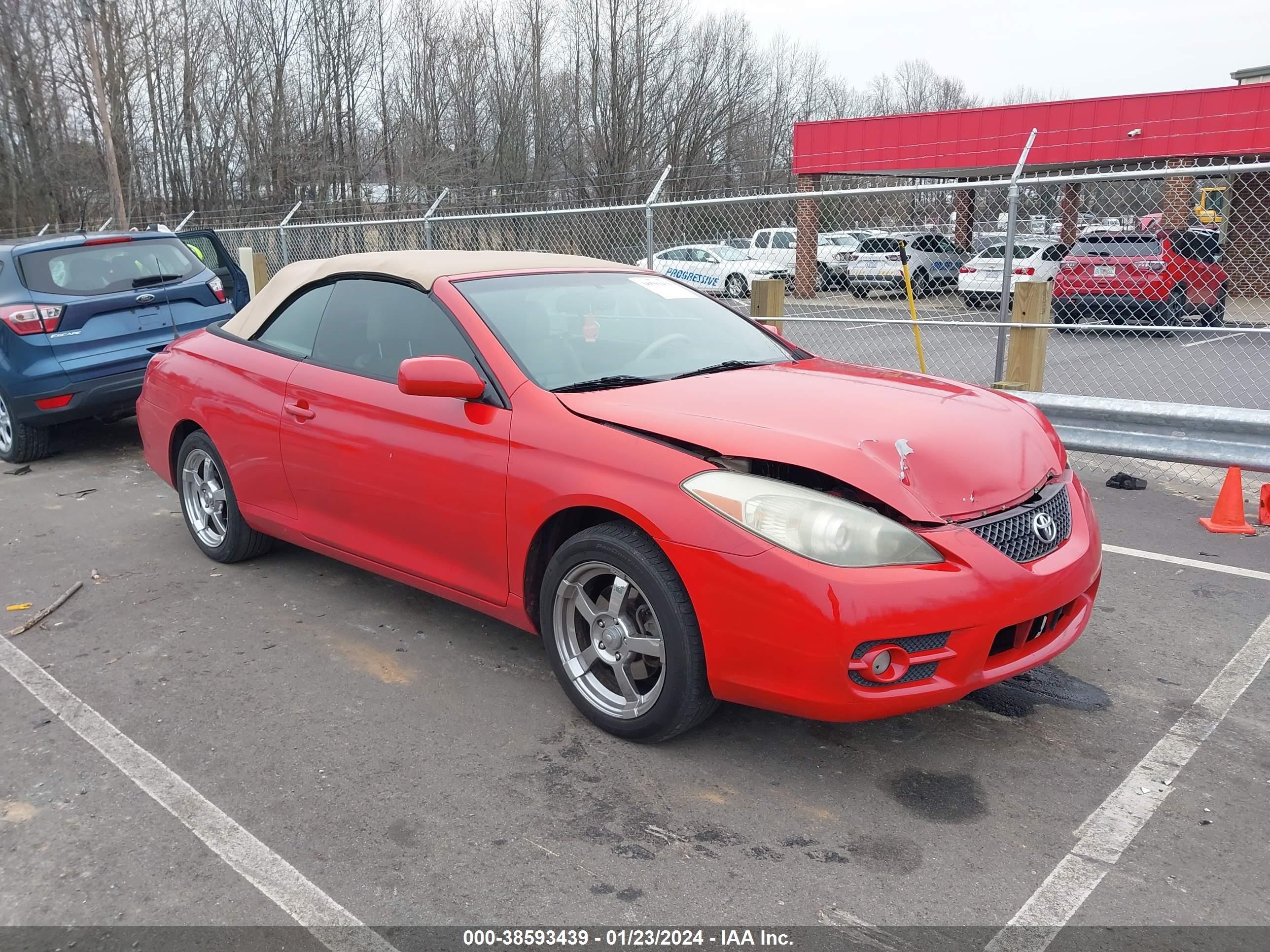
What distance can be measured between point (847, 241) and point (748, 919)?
32.3 feet

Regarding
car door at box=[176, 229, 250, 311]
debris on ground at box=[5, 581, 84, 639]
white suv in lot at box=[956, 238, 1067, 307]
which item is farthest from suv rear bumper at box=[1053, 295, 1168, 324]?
debris on ground at box=[5, 581, 84, 639]

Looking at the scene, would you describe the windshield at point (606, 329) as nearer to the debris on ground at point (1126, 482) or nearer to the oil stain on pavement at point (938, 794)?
the oil stain on pavement at point (938, 794)

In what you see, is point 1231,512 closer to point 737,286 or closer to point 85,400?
point 85,400

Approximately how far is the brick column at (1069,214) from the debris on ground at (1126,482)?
12.3 ft

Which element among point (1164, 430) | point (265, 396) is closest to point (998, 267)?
point (1164, 430)

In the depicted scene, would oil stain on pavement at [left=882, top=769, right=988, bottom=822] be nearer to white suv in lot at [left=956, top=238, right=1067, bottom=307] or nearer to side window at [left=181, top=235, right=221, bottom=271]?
white suv in lot at [left=956, top=238, right=1067, bottom=307]

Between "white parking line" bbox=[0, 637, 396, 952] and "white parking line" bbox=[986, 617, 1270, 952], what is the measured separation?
1.55 metres

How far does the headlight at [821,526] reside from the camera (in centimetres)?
282

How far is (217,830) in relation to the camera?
9.36 feet

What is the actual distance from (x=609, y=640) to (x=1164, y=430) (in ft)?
14.8

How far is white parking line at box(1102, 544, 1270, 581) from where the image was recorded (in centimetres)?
484

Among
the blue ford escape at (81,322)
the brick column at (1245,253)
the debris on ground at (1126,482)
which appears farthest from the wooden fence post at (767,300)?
the blue ford escape at (81,322)

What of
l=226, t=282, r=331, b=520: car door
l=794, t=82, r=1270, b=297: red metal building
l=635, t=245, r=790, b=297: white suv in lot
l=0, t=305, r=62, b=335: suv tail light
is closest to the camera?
l=226, t=282, r=331, b=520: car door

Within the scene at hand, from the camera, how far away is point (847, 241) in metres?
11.3
